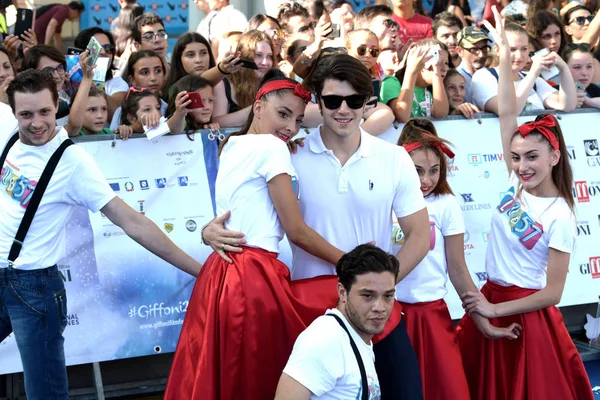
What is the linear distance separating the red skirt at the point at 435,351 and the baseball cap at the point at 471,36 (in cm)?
353

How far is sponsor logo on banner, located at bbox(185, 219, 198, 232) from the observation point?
19.4 feet

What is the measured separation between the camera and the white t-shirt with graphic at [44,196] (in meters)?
4.46

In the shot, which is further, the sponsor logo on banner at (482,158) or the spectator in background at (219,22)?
the spectator in background at (219,22)

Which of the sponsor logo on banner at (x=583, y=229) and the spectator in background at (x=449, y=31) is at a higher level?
the spectator in background at (x=449, y=31)

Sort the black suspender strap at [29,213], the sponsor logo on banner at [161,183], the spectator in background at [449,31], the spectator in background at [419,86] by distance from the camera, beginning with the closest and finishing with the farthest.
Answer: the black suspender strap at [29,213] < the sponsor logo on banner at [161,183] < the spectator in background at [419,86] < the spectator in background at [449,31]

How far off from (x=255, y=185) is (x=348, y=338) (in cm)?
75

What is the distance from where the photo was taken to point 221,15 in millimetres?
8727

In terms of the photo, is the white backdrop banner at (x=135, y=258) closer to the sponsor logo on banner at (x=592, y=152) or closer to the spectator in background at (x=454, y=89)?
the spectator in background at (x=454, y=89)

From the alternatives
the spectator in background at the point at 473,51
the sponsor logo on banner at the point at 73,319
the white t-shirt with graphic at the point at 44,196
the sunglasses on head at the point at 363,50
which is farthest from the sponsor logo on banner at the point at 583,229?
the white t-shirt with graphic at the point at 44,196

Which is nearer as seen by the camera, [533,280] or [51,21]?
[533,280]

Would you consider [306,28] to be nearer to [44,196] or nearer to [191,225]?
[191,225]

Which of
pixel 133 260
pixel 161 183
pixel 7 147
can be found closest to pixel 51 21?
pixel 161 183

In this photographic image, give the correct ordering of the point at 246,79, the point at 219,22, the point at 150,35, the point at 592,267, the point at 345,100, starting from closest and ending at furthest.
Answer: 1. the point at 345,100
2. the point at 246,79
3. the point at 592,267
4. the point at 150,35
5. the point at 219,22

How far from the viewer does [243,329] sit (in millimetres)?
3959
